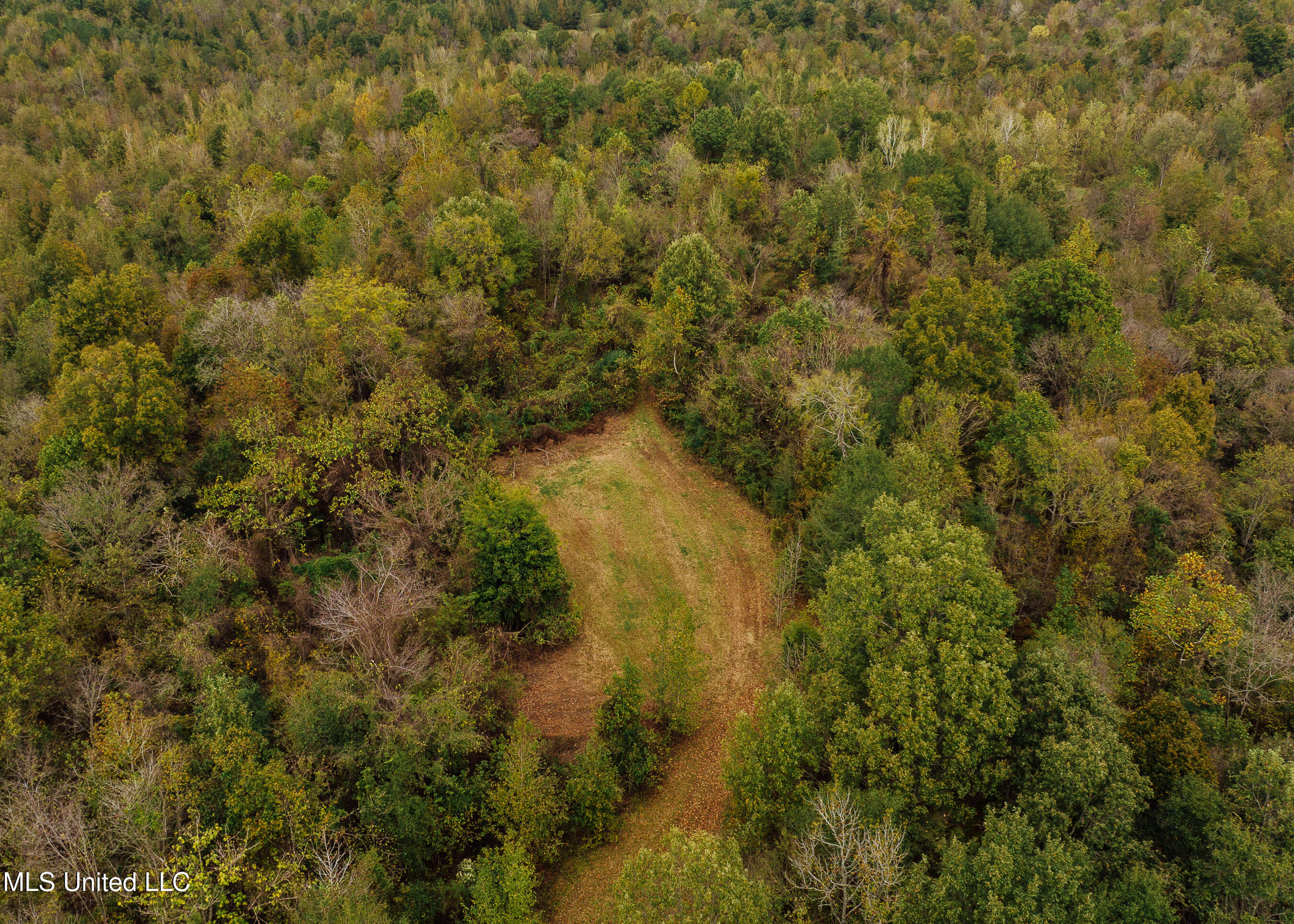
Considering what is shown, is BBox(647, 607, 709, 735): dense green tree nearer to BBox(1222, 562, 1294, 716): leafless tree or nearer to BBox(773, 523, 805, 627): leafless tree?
BBox(773, 523, 805, 627): leafless tree

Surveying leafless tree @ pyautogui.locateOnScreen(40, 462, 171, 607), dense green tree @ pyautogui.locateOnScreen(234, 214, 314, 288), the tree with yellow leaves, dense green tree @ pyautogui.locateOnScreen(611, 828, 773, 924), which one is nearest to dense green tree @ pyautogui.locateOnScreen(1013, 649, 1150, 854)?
the tree with yellow leaves

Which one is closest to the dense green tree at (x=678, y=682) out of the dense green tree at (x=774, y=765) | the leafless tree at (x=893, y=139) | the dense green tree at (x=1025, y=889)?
the dense green tree at (x=774, y=765)

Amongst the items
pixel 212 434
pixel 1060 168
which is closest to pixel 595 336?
pixel 212 434

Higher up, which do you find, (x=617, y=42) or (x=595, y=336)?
(x=617, y=42)

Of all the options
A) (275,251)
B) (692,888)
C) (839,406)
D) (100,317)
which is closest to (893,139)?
(839,406)

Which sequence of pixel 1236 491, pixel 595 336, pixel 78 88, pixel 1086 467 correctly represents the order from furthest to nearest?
pixel 78 88 → pixel 595 336 → pixel 1236 491 → pixel 1086 467

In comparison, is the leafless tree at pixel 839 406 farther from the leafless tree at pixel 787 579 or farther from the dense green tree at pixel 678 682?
the dense green tree at pixel 678 682

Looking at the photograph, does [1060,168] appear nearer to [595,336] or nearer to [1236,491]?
[1236,491]
